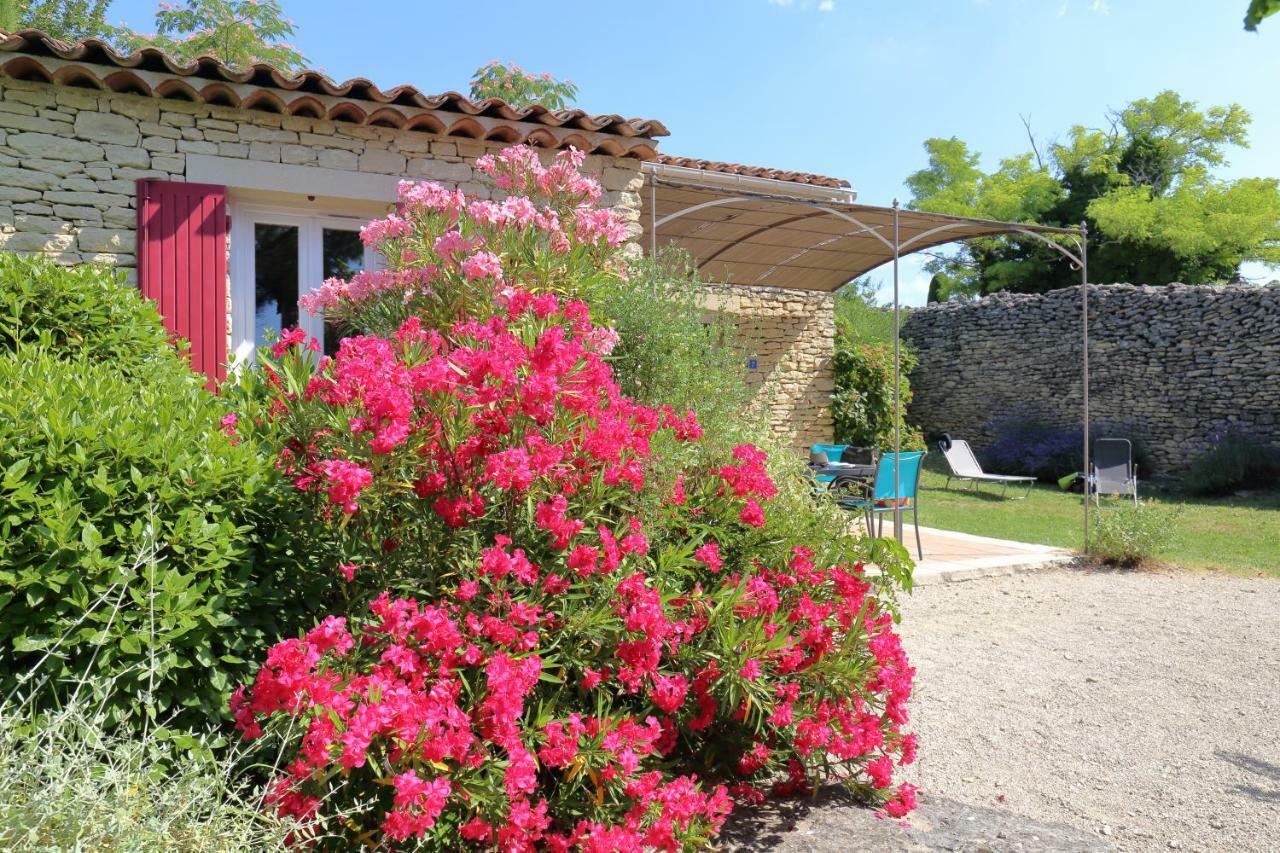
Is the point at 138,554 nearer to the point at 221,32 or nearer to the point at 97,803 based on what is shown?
the point at 97,803

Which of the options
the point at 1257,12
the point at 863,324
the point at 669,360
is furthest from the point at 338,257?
the point at 863,324

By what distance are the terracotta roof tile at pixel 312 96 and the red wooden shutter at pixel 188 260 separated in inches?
22.3

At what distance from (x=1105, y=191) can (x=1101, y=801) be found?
2685 centimetres

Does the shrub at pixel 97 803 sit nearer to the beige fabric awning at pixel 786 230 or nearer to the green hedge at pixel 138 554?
the green hedge at pixel 138 554

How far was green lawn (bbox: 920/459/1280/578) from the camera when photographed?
8.28m

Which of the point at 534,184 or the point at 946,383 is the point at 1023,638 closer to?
the point at 534,184

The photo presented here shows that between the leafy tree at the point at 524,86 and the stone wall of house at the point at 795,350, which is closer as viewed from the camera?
the stone wall of house at the point at 795,350

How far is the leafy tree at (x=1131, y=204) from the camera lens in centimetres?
2327

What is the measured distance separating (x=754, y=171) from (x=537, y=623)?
7296 millimetres

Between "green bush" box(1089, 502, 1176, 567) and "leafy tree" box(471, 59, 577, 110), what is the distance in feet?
34.7

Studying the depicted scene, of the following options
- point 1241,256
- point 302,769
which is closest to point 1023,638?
point 302,769

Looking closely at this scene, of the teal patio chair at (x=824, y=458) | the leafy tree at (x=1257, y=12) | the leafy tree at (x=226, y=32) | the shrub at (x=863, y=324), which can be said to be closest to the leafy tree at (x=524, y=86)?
the leafy tree at (x=226, y=32)

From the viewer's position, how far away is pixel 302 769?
1.89 meters

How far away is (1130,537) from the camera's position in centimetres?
781
